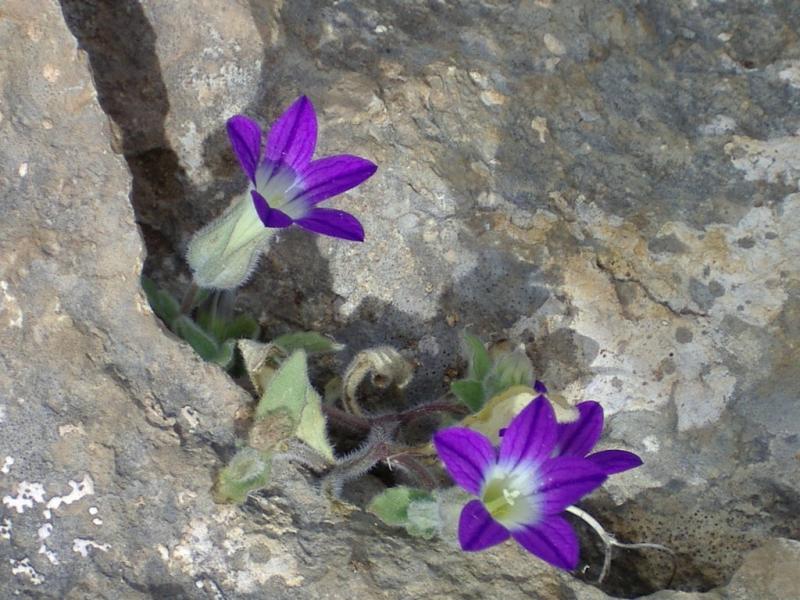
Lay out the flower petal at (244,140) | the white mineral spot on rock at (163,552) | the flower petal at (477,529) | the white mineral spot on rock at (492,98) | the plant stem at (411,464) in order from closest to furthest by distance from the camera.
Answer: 1. the flower petal at (477,529)
2. the white mineral spot on rock at (163,552)
3. the flower petal at (244,140)
4. the plant stem at (411,464)
5. the white mineral spot on rock at (492,98)

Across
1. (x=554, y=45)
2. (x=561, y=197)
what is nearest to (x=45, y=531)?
(x=561, y=197)

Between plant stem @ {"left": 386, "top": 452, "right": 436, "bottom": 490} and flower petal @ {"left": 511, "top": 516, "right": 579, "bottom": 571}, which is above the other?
flower petal @ {"left": 511, "top": 516, "right": 579, "bottom": 571}

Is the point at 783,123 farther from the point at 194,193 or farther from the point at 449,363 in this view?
the point at 194,193

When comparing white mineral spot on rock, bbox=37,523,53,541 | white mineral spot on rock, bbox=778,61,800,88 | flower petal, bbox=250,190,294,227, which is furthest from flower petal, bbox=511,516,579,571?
white mineral spot on rock, bbox=778,61,800,88

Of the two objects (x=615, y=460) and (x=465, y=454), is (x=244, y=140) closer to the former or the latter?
(x=465, y=454)

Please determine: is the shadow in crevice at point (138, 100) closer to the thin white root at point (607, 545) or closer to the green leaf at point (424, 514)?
the green leaf at point (424, 514)

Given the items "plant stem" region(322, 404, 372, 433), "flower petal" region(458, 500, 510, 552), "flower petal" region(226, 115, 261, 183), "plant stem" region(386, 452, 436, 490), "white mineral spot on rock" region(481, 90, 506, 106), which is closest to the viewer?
"flower petal" region(458, 500, 510, 552)

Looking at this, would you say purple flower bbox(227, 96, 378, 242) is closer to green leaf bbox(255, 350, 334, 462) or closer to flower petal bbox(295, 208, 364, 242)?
flower petal bbox(295, 208, 364, 242)

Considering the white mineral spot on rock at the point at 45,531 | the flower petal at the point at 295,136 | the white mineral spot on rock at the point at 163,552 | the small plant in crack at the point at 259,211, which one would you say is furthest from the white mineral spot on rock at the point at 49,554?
the flower petal at the point at 295,136

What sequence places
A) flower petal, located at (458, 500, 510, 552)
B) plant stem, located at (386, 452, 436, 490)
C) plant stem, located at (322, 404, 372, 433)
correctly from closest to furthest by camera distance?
flower petal, located at (458, 500, 510, 552) < plant stem, located at (386, 452, 436, 490) < plant stem, located at (322, 404, 372, 433)
